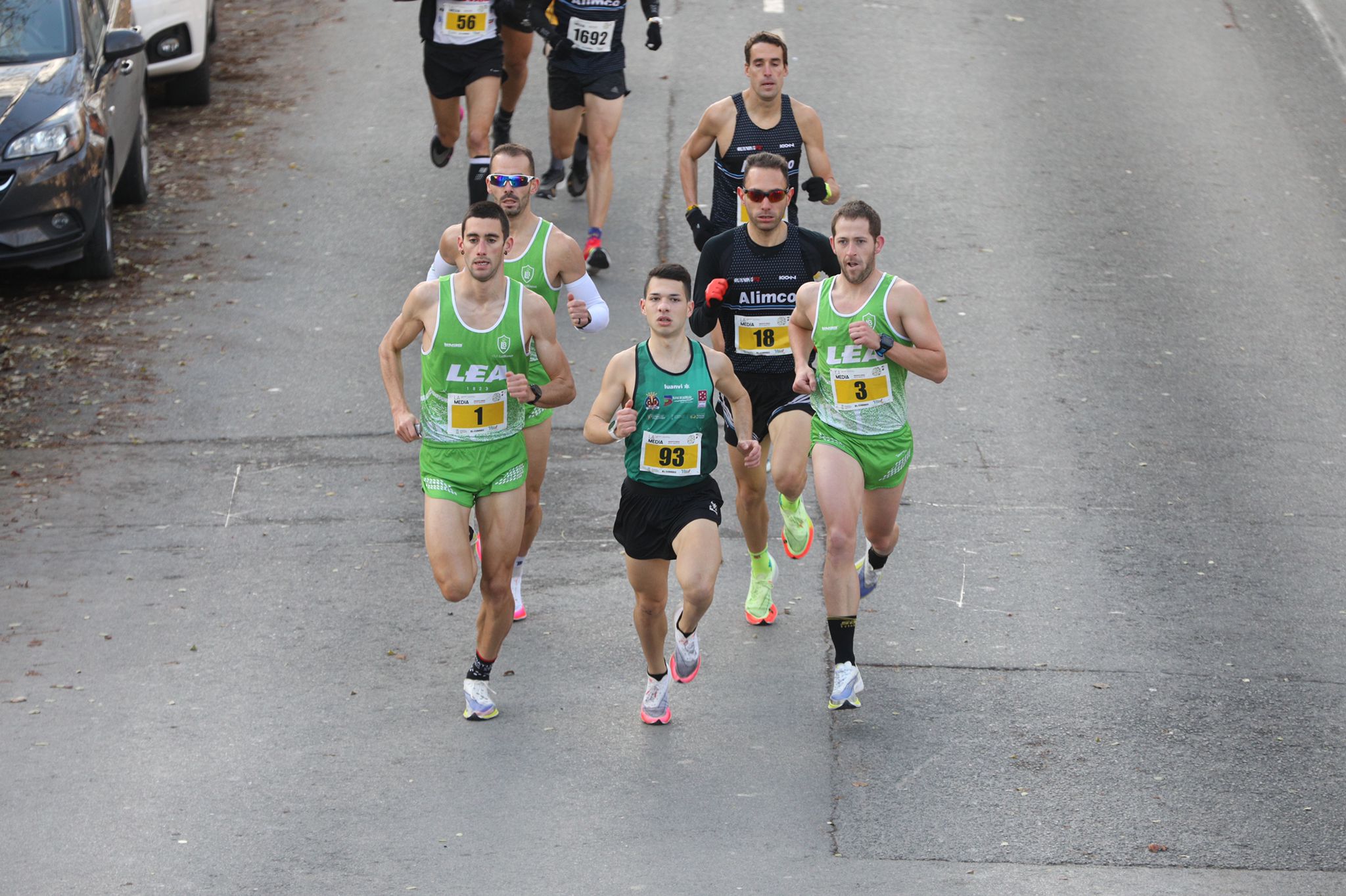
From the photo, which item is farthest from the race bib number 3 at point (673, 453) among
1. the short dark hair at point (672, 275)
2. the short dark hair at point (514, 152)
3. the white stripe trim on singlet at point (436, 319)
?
the short dark hair at point (514, 152)

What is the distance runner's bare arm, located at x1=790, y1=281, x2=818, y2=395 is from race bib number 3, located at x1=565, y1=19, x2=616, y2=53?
445cm

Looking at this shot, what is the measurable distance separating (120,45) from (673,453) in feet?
21.1

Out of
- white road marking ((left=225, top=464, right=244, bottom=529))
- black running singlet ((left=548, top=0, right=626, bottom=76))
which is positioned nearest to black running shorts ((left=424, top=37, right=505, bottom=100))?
black running singlet ((left=548, top=0, right=626, bottom=76))

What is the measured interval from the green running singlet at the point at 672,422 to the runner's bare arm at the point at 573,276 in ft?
2.93

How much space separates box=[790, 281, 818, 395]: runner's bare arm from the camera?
7.42 m

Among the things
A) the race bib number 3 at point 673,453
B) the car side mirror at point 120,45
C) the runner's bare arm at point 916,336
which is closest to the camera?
the race bib number 3 at point 673,453

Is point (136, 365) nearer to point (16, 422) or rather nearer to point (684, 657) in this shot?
point (16, 422)

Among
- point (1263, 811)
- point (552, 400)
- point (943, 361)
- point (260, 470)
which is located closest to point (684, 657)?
point (552, 400)

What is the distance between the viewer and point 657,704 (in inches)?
282

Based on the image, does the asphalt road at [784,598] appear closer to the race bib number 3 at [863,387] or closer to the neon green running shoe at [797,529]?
the neon green running shoe at [797,529]

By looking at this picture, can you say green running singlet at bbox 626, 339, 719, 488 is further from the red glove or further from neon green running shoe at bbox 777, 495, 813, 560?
neon green running shoe at bbox 777, 495, 813, 560

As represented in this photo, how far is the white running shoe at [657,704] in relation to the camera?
7.16m

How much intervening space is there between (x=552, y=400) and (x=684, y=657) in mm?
1248

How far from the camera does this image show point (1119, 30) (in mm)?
16750
